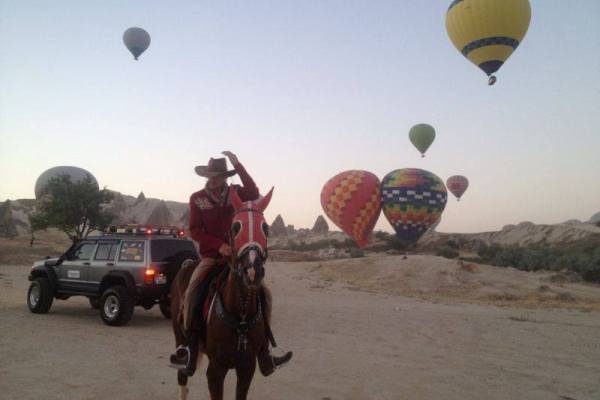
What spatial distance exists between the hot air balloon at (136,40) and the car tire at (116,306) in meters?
34.6

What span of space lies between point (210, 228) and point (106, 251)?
7817mm

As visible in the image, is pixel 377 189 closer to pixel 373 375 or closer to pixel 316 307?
pixel 316 307

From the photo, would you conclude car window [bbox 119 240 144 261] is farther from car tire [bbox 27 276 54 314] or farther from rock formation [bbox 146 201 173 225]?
rock formation [bbox 146 201 173 225]

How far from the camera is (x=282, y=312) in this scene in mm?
14305

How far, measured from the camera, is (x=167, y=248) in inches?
450

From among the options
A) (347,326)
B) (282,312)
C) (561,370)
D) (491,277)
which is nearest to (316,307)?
(282,312)

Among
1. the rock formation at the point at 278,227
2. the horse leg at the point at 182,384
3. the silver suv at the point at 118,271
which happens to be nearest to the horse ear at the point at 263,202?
the horse leg at the point at 182,384

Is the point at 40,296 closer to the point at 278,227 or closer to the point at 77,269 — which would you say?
the point at 77,269

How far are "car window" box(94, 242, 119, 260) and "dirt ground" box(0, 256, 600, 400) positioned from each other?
168 cm

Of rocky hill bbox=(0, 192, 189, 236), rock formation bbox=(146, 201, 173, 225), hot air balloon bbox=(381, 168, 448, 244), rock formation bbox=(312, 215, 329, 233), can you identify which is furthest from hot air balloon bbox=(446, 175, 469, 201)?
rock formation bbox=(312, 215, 329, 233)

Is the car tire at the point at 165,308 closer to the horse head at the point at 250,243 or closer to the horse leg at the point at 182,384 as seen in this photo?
the horse leg at the point at 182,384

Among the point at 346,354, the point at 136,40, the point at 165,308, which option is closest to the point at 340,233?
the point at 136,40

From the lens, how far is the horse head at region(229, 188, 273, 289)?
11.9 ft

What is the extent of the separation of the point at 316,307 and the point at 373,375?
28.4 ft
